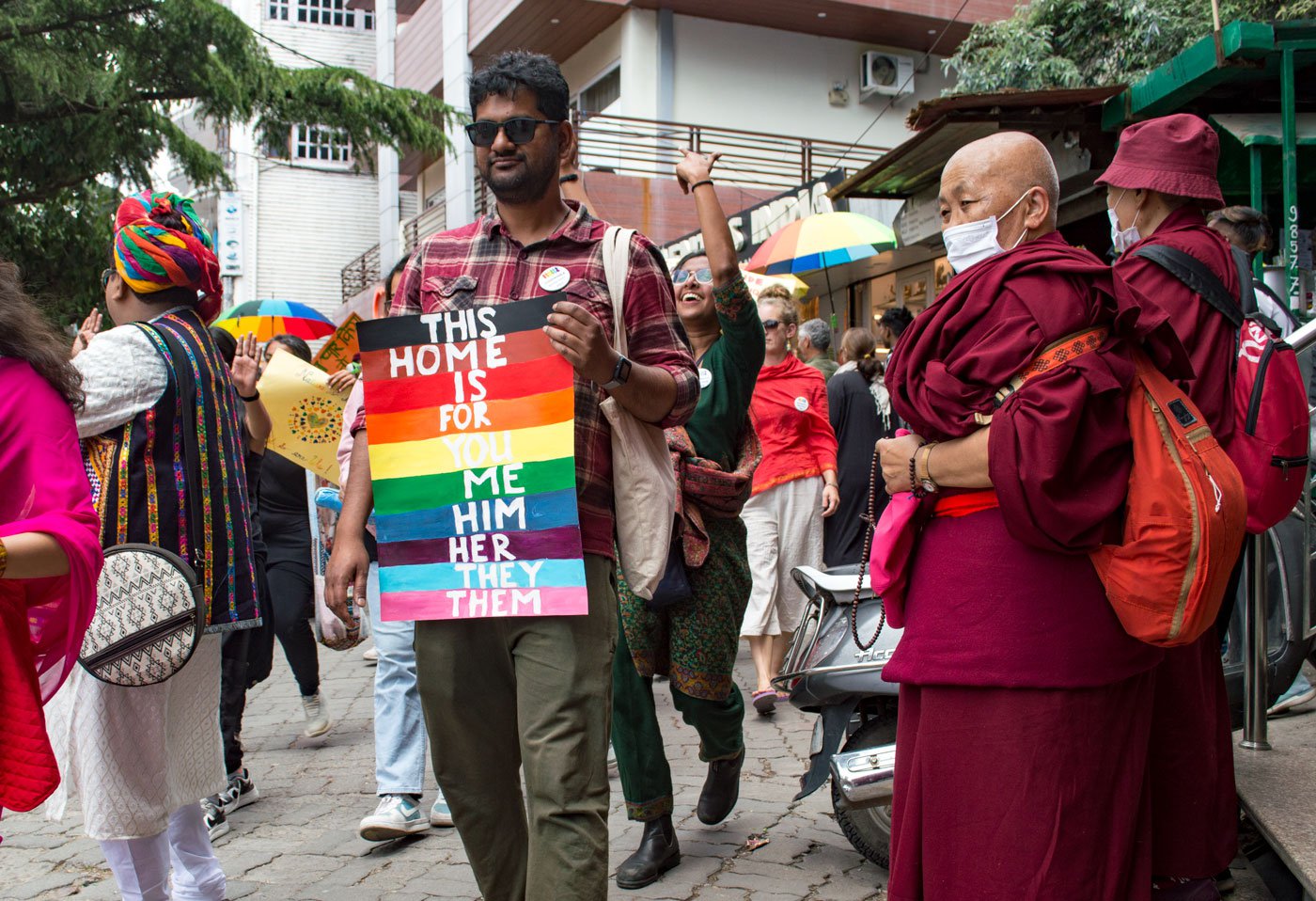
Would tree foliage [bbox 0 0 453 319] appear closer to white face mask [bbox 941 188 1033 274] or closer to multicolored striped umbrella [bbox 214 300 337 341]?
multicolored striped umbrella [bbox 214 300 337 341]

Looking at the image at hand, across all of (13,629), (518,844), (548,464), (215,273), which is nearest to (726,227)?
(548,464)

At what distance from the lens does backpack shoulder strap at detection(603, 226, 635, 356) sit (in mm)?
3277

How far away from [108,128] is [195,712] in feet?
36.8

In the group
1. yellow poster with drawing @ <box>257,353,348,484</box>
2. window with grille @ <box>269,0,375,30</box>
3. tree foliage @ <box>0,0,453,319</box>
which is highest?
window with grille @ <box>269,0,375,30</box>

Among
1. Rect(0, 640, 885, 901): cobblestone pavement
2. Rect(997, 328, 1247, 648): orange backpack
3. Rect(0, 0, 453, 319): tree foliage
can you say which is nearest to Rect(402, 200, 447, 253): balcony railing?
Rect(0, 0, 453, 319): tree foliage

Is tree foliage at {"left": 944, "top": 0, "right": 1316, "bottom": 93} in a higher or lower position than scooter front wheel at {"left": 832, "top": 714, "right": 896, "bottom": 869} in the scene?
higher

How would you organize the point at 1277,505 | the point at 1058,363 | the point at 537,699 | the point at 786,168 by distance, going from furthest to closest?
the point at 786,168
the point at 1277,505
the point at 537,699
the point at 1058,363

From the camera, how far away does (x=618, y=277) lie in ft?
10.8

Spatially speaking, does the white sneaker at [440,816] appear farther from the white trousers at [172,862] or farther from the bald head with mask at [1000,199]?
the bald head with mask at [1000,199]

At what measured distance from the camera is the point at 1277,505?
3.57 meters

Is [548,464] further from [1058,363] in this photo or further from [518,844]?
[1058,363]

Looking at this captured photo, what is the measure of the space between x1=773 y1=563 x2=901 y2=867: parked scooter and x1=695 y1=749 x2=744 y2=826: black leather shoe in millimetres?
385

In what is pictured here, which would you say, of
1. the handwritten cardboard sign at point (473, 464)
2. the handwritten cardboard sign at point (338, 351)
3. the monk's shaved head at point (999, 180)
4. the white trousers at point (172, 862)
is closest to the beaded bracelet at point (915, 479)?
the monk's shaved head at point (999, 180)

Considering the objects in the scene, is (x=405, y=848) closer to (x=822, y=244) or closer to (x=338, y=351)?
(x=338, y=351)
